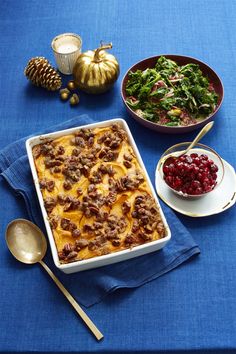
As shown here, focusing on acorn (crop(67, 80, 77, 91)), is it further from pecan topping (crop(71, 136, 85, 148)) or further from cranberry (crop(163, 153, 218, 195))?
cranberry (crop(163, 153, 218, 195))

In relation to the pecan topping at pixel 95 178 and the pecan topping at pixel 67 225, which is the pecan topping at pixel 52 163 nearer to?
the pecan topping at pixel 95 178

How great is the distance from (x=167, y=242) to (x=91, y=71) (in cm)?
72

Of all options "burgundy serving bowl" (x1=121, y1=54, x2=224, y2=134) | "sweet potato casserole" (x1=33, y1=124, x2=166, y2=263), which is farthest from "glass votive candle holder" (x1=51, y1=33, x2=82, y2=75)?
"sweet potato casserole" (x1=33, y1=124, x2=166, y2=263)

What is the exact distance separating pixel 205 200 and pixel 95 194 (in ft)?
1.15

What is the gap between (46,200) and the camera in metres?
1.30

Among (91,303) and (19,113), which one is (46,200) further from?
(19,113)

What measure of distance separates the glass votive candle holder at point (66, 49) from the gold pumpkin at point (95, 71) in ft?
0.23

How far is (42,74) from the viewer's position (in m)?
1.70

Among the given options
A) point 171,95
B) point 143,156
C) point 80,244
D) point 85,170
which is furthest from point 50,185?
point 171,95

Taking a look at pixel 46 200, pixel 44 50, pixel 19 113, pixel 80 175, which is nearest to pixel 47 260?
pixel 46 200

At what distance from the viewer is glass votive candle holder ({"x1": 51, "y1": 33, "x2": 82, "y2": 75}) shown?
171 centimetres

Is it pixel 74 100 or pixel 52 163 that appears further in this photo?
pixel 74 100

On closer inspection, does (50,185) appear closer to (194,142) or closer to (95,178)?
(95,178)

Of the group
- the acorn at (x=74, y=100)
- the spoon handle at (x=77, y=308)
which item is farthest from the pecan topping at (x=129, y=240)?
the acorn at (x=74, y=100)
